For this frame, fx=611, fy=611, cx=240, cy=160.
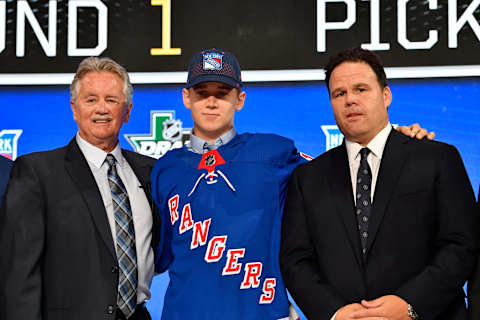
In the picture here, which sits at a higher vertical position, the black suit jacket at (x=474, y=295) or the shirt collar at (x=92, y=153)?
the shirt collar at (x=92, y=153)

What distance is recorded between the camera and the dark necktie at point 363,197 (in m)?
2.01

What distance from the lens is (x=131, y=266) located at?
7.53ft

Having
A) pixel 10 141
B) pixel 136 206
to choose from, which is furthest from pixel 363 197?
pixel 10 141

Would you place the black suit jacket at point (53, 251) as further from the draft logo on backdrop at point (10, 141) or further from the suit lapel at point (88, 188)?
the draft logo on backdrop at point (10, 141)

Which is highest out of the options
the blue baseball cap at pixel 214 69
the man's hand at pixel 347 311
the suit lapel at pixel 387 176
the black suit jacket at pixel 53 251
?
the blue baseball cap at pixel 214 69

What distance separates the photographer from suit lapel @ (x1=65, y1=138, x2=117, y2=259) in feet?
7.36

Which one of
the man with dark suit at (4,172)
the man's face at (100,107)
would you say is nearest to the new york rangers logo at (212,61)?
the man's face at (100,107)

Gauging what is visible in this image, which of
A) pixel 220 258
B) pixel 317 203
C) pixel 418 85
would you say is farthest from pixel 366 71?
pixel 418 85

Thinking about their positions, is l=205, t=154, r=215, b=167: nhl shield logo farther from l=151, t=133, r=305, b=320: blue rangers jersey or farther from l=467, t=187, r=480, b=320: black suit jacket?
l=467, t=187, r=480, b=320: black suit jacket

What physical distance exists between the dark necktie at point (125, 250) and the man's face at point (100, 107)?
0.56ft

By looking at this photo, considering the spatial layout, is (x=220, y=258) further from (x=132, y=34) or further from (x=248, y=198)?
(x=132, y=34)

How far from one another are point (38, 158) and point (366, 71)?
4.15ft

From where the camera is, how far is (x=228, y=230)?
2.11m

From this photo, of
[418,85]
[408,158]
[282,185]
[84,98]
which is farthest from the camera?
[418,85]
